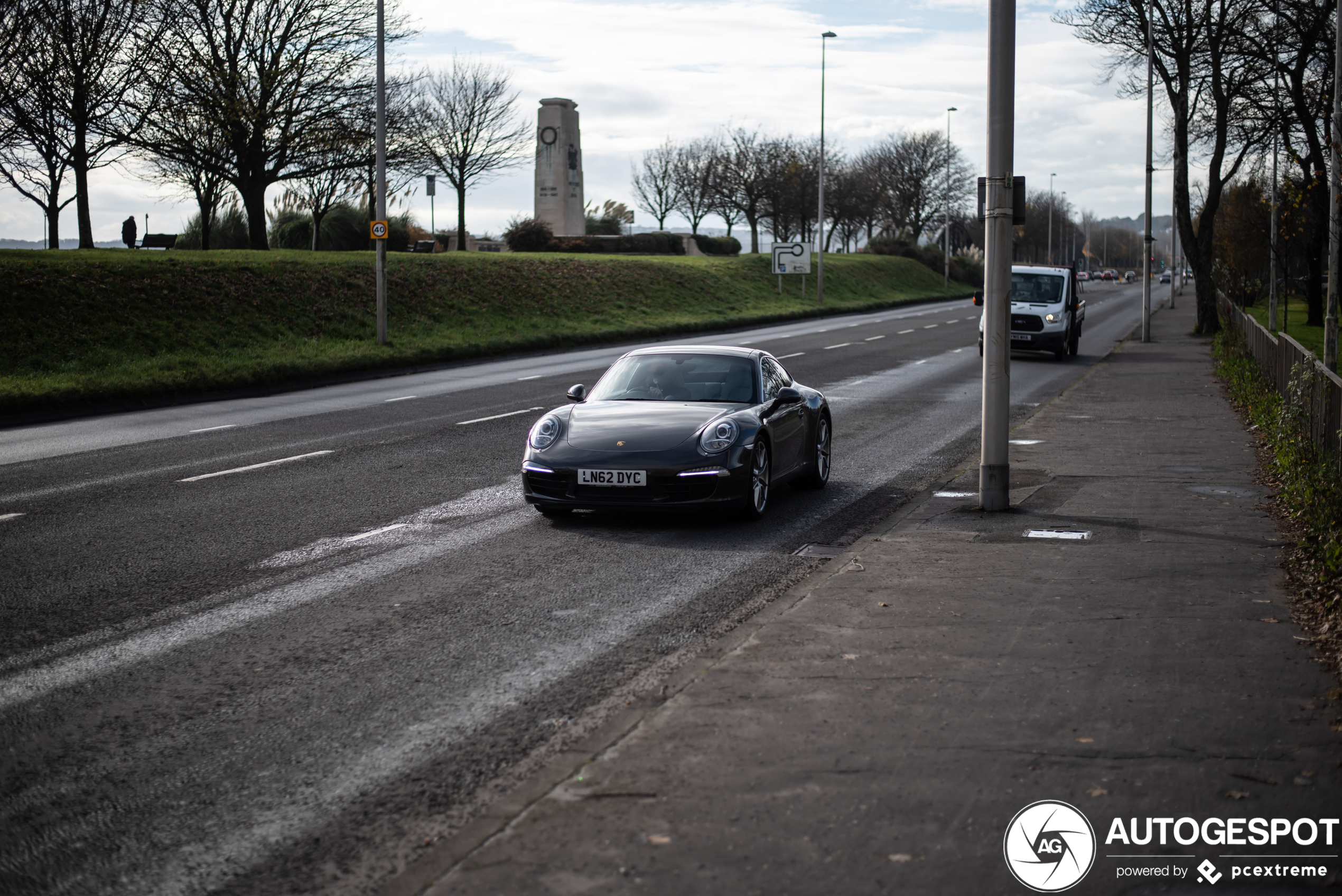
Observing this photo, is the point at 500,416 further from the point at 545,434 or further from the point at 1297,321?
the point at 1297,321

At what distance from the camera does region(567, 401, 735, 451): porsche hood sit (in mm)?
9406

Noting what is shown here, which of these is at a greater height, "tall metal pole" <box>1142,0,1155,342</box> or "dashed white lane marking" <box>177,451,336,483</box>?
"tall metal pole" <box>1142,0,1155,342</box>

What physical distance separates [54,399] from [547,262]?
28.8 meters

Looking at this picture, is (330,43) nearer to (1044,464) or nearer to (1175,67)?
(1175,67)

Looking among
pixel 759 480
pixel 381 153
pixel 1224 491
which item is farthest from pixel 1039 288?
pixel 759 480

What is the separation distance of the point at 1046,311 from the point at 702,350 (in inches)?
752

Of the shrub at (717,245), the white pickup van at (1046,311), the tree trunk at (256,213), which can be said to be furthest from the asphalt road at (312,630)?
the shrub at (717,245)

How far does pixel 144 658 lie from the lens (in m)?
5.98

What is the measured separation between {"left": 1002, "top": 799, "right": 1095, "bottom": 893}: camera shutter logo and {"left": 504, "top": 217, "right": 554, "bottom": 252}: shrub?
183ft

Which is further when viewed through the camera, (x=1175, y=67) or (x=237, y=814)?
(x=1175, y=67)

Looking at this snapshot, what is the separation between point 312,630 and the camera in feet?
21.4

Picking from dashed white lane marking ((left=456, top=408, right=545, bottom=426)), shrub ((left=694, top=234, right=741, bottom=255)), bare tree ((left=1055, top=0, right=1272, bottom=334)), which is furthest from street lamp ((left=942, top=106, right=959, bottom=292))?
dashed white lane marking ((left=456, top=408, right=545, bottom=426))

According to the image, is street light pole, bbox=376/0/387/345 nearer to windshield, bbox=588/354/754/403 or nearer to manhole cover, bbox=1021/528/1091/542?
windshield, bbox=588/354/754/403

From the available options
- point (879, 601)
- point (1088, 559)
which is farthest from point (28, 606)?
point (1088, 559)
